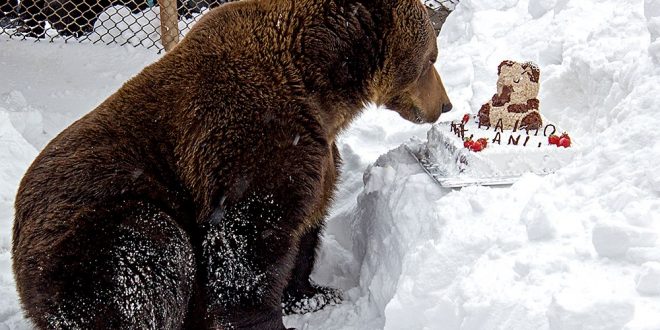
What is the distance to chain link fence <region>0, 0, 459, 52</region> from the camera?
780cm

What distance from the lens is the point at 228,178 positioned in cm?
366

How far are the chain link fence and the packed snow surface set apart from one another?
0.67 meters

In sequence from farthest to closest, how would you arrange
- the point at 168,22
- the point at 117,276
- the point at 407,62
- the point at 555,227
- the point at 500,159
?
the point at 168,22 → the point at 500,159 → the point at 407,62 → the point at 117,276 → the point at 555,227

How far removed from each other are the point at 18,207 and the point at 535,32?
4.38 metres

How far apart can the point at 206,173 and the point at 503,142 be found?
73.2 inches

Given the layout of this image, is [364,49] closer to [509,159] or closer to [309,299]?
[509,159]

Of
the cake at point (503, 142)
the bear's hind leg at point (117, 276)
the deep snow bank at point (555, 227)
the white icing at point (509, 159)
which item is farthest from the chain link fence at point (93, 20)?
the bear's hind leg at point (117, 276)

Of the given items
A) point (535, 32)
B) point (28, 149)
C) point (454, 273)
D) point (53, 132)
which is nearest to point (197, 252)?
point (454, 273)

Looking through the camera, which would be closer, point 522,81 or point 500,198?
point 500,198

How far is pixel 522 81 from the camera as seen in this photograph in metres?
4.63

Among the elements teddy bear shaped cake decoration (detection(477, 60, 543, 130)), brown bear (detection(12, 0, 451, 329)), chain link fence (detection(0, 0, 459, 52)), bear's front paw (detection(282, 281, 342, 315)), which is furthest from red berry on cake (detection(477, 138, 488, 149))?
chain link fence (detection(0, 0, 459, 52))

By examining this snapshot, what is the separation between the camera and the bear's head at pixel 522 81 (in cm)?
462

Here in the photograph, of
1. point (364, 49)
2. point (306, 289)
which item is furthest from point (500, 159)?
point (306, 289)

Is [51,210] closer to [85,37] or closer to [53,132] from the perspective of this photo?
[53,132]
